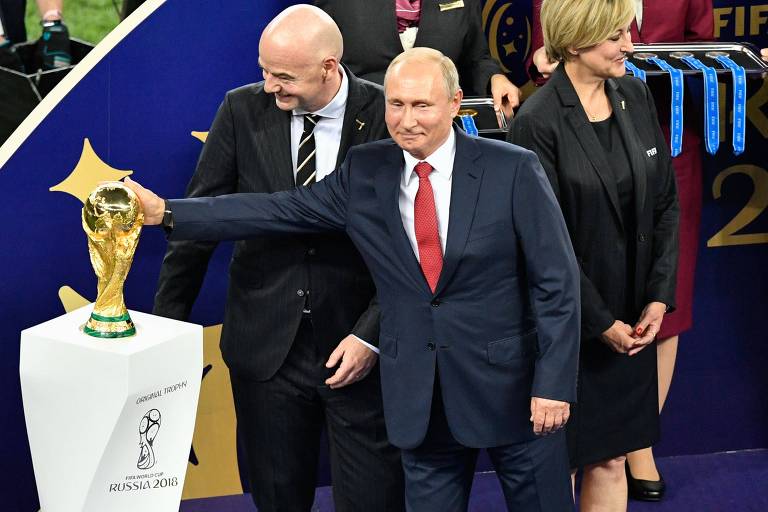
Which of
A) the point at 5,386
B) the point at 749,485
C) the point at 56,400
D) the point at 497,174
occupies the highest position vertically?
the point at 497,174

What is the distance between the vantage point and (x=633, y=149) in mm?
3344

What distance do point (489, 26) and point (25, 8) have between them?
1.46 m

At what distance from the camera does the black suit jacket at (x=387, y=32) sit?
12.1 ft

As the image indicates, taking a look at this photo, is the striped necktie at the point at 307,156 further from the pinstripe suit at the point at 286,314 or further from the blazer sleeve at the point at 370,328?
the blazer sleeve at the point at 370,328

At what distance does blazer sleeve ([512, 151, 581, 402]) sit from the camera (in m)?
2.83

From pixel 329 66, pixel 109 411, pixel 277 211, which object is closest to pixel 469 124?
pixel 329 66

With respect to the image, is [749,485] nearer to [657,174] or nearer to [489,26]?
[657,174]

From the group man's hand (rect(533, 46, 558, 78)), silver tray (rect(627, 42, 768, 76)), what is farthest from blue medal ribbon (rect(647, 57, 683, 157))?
man's hand (rect(533, 46, 558, 78))

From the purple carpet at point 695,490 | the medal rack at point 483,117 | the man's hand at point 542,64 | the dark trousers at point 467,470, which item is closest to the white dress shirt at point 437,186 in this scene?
the dark trousers at point 467,470

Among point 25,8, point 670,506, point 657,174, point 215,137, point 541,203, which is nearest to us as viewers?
point 541,203

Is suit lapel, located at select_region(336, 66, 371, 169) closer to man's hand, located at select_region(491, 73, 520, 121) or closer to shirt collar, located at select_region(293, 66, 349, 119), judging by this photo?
shirt collar, located at select_region(293, 66, 349, 119)

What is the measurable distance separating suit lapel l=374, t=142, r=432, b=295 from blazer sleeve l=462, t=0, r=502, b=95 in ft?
3.07

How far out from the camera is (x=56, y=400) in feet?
8.20

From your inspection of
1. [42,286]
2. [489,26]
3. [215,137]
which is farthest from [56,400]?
[489,26]
